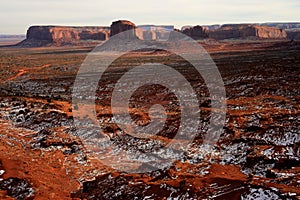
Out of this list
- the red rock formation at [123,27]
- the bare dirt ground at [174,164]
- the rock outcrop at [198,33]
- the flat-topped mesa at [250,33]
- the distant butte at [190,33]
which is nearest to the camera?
the bare dirt ground at [174,164]

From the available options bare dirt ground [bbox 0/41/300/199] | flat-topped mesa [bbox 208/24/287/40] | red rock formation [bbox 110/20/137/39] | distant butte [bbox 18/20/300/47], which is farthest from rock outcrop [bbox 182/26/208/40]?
bare dirt ground [bbox 0/41/300/199]

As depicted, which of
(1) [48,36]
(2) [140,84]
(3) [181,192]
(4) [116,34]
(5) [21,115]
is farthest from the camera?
(1) [48,36]

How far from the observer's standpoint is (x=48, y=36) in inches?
7584

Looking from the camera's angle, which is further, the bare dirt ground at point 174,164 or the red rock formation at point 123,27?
the red rock formation at point 123,27

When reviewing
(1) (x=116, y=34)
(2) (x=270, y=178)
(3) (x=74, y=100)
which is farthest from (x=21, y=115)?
(1) (x=116, y=34)

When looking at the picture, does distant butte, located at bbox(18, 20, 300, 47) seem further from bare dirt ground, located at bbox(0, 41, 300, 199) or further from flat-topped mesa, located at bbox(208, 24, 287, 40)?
bare dirt ground, located at bbox(0, 41, 300, 199)

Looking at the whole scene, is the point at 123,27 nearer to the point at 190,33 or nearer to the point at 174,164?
the point at 190,33

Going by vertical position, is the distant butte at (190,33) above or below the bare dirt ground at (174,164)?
above

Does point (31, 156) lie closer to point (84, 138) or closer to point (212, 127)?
point (84, 138)

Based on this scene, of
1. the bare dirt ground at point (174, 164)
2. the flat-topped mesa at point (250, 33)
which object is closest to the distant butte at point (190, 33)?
the flat-topped mesa at point (250, 33)

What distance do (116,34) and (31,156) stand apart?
138528 mm

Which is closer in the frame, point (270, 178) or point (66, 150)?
point (270, 178)

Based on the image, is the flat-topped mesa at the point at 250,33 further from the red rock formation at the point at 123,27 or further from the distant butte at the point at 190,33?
the red rock formation at the point at 123,27

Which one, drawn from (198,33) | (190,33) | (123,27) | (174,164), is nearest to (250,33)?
(198,33)
